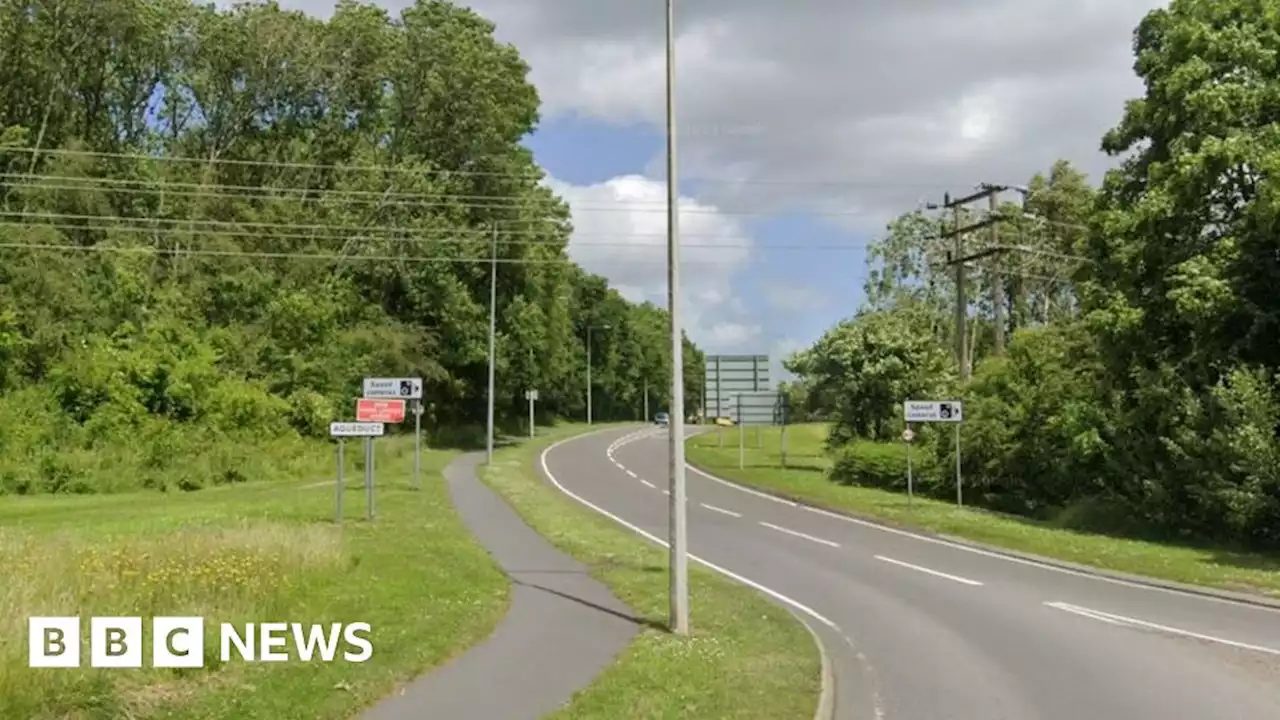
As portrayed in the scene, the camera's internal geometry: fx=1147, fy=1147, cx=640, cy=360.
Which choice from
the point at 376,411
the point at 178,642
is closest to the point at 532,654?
the point at 178,642

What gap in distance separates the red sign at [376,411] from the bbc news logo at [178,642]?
47.2 feet

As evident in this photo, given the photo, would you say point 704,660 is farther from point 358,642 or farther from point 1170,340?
point 1170,340

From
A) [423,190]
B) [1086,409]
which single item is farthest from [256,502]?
[423,190]

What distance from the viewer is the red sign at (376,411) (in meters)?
26.0

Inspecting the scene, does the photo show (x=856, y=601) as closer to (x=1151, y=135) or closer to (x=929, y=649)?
(x=929, y=649)

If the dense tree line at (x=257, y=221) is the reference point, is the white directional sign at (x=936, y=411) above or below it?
below

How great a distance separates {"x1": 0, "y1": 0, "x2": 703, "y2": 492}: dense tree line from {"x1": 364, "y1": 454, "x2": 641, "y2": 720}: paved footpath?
95.3ft

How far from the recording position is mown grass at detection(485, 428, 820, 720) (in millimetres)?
9445

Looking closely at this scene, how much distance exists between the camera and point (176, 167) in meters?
59.8

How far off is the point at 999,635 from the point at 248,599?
8888 mm

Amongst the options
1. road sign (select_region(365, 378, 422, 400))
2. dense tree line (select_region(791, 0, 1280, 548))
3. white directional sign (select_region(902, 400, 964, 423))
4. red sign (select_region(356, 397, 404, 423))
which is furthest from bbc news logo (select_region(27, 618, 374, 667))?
white directional sign (select_region(902, 400, 964, 423))

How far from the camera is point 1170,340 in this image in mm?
29766

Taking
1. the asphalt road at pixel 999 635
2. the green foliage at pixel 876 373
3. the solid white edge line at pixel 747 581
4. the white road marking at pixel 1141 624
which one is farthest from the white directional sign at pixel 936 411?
the white road marking at pixel 1141 624

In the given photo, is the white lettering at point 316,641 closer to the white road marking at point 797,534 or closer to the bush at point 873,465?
the white road marking at point 797,534
